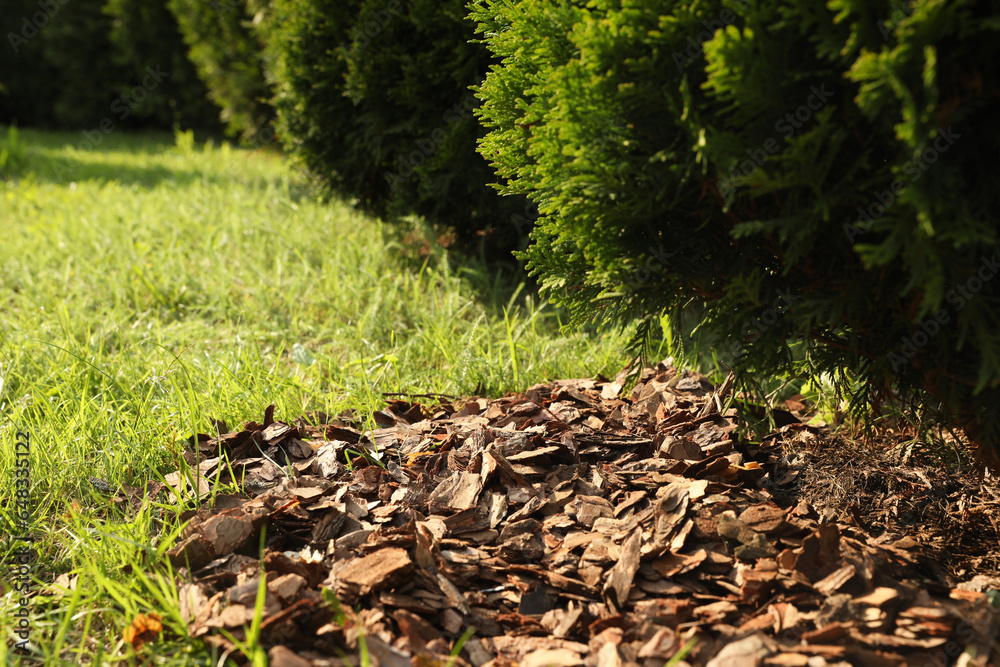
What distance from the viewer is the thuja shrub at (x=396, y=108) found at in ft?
15.2

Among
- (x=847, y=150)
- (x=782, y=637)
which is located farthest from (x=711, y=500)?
(x=847, y=150)

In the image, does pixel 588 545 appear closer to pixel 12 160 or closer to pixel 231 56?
pixel 231 56

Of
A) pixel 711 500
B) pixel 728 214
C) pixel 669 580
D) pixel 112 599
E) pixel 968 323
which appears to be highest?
pixel 728 214

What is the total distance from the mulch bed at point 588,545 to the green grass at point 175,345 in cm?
26

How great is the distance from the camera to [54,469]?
2744 mm

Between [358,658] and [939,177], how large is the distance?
193 cm

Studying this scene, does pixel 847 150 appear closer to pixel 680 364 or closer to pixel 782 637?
pixel 680 364

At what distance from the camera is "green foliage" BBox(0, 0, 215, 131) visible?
42.8ft

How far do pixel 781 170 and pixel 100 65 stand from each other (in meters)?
15.4
